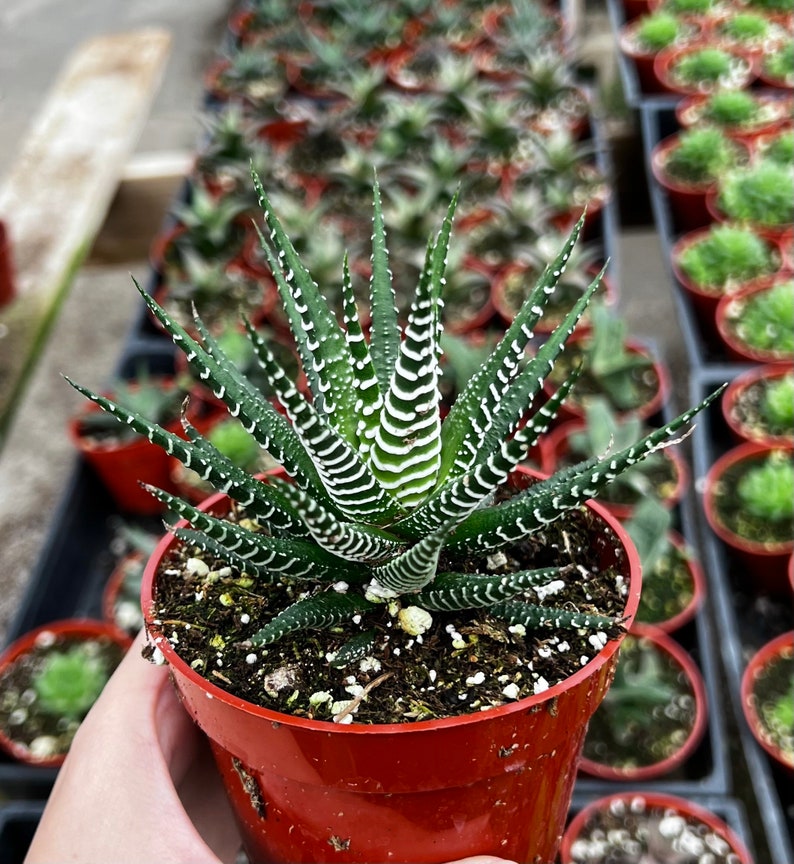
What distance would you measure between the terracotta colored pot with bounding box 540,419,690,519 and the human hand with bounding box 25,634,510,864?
99 centimetres

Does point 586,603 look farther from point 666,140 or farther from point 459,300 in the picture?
point 666,140

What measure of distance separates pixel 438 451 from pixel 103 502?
1.58 m

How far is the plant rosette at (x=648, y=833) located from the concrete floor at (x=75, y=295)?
1397 millimetres

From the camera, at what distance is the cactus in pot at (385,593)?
2.26 feet

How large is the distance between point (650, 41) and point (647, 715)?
2.59 metres

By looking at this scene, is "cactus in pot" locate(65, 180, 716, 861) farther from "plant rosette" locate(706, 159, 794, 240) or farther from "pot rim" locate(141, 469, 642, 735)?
"plant rosette" locate(706, 159, 794, 240)

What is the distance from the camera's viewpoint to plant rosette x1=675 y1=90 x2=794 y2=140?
2805 mm

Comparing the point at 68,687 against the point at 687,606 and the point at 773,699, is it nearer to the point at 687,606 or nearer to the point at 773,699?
the point at 687,606

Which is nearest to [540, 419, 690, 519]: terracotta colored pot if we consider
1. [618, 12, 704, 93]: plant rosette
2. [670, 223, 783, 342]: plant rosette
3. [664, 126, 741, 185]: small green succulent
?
[670, 223, 783, 342]: plant rosette

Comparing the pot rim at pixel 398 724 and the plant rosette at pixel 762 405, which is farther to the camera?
the plant rosette at pixel 762 405

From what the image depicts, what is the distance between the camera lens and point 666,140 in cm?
284

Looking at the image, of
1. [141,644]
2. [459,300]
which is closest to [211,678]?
[141,644]

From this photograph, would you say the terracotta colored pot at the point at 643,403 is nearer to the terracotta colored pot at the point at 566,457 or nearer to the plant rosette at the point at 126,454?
the terracotta colored pot at the point at 566,457

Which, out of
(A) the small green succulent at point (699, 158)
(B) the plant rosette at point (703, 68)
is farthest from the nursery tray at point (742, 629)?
(B) the plant rosette at point (703, 68)
